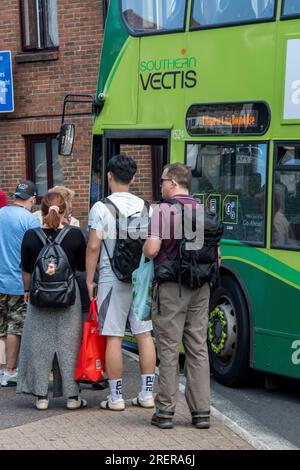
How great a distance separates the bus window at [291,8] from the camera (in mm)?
8414

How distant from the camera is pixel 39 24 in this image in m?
18.2

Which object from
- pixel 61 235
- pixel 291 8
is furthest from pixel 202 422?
pixel 291 8

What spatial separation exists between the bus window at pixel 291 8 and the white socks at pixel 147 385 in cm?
323

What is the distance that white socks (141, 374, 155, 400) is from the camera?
7520 millimetres

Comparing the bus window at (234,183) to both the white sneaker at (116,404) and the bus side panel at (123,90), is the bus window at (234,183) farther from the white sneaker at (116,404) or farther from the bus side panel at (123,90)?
the white sneaker at (116,404)

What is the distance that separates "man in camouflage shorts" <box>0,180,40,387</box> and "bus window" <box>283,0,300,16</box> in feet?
8.53

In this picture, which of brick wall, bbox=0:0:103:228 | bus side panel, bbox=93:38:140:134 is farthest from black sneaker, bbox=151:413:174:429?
brick wall, bbox=0:0:103:228

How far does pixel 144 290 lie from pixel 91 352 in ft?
2.44

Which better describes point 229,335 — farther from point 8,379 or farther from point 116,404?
point 8,379

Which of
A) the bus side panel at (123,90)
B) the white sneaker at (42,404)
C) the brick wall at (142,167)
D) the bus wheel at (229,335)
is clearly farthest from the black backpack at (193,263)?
the brick wall at (142,167)

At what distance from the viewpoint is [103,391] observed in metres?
8.39

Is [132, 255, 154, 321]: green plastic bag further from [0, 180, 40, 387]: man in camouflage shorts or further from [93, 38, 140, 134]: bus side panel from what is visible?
[93, 38, 140, 134]: bus side panel

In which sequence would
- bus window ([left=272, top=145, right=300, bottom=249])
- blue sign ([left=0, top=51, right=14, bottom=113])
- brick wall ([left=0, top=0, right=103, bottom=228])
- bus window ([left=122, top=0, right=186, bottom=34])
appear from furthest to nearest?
blue sign ([left=0, top=51, right=14, bottom=113]) < brick wall ([left=0, top=0, right=103, bottom=228]) < bus window ([left=122, top=0, right=186, bottom=34]) < bus window ([left=272, top=145, right=300, bottom=249])

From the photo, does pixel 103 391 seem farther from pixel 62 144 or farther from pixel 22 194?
pixel 62 144
